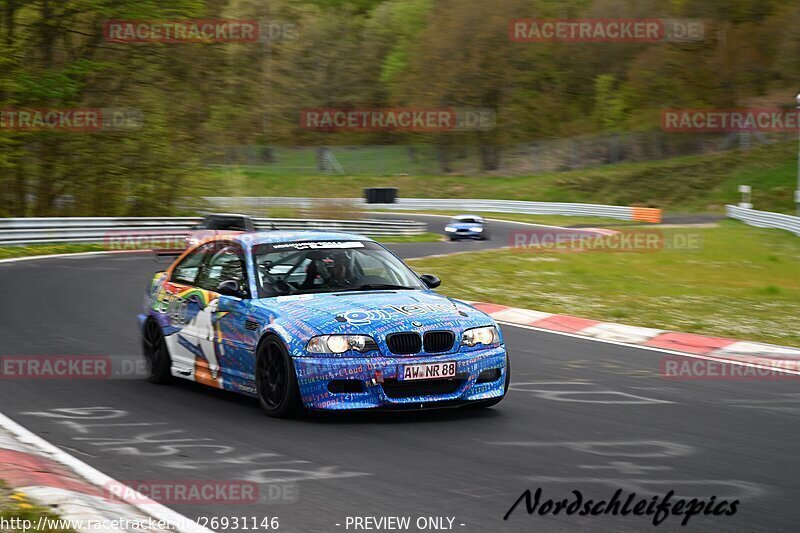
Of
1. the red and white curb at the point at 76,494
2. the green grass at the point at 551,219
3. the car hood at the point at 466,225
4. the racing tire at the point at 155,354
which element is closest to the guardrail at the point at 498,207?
the green grass at the point at 551,219

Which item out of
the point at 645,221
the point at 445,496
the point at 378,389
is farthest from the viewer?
the point at 645,221

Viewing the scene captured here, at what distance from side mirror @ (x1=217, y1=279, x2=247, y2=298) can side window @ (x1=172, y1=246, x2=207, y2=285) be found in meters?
0.98

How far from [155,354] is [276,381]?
233 cm

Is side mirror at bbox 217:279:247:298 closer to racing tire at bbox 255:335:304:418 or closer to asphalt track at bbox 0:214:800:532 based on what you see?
racing tire at bbox 255:335:304:418

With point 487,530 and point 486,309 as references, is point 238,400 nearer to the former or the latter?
point 487,530

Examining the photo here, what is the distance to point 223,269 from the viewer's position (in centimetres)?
955

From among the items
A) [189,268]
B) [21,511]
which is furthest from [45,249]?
[21,511]

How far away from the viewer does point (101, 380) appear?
10.3 m

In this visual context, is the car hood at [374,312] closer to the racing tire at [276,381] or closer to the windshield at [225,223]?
the racing tire at [276,381]

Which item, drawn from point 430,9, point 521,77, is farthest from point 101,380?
point 430,9

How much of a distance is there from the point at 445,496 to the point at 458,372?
2256 millimetres

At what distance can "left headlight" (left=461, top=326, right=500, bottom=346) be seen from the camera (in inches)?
331

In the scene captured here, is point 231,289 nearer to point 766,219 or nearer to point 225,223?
point 225,223

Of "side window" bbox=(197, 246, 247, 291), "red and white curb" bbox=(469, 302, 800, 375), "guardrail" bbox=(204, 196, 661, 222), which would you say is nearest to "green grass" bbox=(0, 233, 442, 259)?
"red and white curb" bbox=(469, 302, 800, 375)
